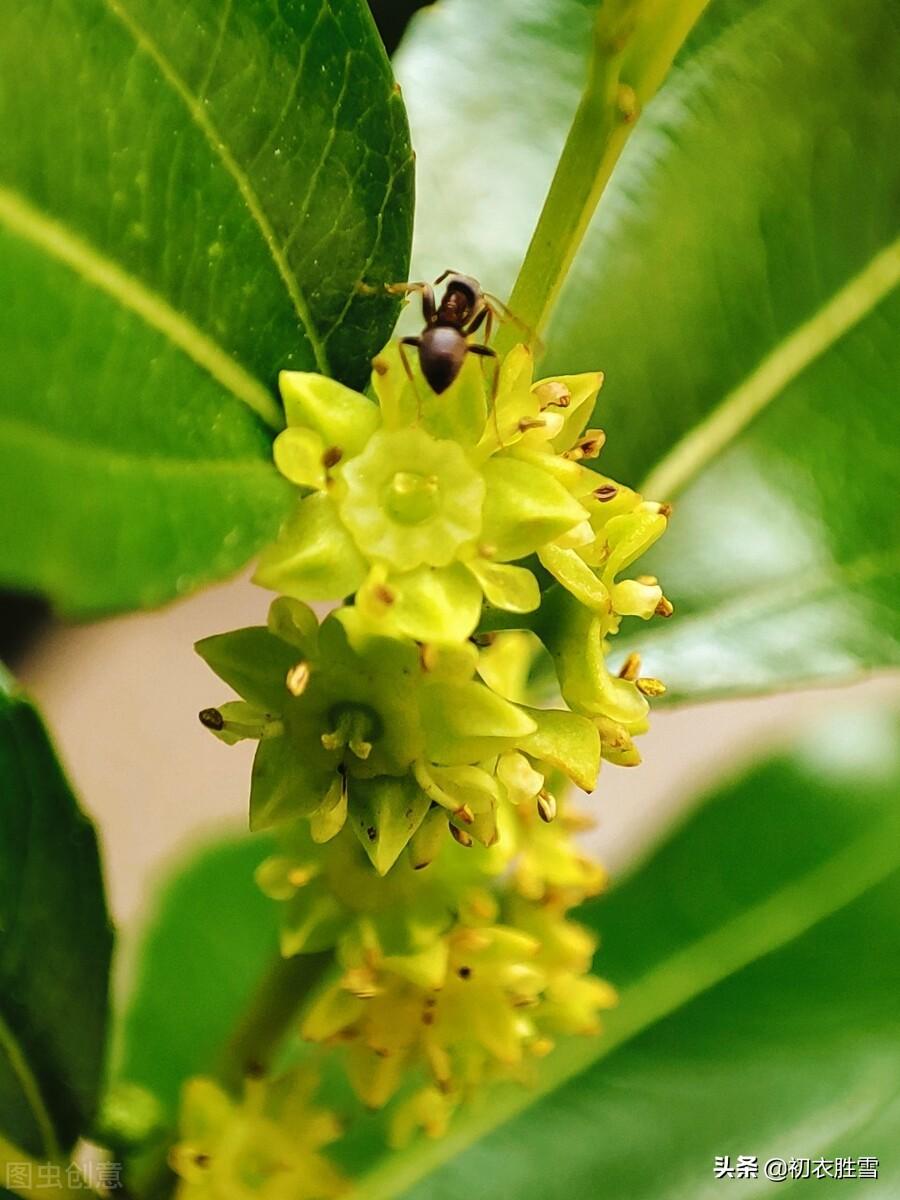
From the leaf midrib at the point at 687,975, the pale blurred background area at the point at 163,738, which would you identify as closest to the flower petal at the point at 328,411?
the leaf midrib at the point at 687,975

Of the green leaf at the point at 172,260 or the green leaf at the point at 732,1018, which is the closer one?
the green leaf at the point at 172,260

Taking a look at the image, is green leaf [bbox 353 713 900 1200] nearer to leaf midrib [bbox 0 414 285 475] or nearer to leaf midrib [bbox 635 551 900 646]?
leaf midrib [bbox 635 551 900 646]

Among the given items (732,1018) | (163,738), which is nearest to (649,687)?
(732,1018)

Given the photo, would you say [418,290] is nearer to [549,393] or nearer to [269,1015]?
[549,393]

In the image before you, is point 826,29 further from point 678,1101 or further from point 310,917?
point 678,1101

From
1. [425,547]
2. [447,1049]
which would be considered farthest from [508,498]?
[447,1049]

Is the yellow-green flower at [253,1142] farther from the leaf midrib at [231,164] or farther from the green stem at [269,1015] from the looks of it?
the leaf midrib at [231,164]
